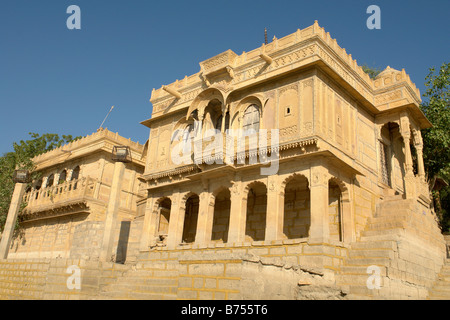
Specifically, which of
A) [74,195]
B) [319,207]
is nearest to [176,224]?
[319,207]

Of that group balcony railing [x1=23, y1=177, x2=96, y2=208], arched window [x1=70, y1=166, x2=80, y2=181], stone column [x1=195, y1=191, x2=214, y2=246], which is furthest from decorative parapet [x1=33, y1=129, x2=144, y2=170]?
stone column [x1=195, y1=191, x2=214, y2=246]

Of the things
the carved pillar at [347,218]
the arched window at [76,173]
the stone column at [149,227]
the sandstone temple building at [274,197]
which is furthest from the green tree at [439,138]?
the arched window at [76,173]

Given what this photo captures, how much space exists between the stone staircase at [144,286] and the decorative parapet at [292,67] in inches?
346

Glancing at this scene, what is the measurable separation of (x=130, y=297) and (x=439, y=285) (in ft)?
33.4

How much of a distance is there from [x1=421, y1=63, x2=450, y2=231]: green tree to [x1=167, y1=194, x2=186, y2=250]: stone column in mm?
14366

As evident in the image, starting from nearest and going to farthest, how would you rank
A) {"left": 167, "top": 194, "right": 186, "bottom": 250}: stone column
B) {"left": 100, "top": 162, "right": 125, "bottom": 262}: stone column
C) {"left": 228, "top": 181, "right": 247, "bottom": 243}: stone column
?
{"left": 100, "top": 162, "right": 125, "bottom": 262}: stone column, {"left": 228, "top": 181, "right": 247, "bottom": 243}: stone column, {"left": 167, "top": 194, "right": 186, "bottom": 250}: stone column

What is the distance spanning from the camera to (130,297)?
1214cm

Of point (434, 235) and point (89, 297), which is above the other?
point (434, 235)

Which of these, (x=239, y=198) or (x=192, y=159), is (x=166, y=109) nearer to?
(x=192, y=159)

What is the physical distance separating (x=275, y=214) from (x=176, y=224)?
18.3 feet

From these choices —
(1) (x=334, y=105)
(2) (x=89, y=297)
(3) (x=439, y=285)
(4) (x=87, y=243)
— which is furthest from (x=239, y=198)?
(4) (x=87, y=243)

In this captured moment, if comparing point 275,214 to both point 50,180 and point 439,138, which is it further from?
point 50,180

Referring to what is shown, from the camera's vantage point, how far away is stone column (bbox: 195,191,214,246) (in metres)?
16.9

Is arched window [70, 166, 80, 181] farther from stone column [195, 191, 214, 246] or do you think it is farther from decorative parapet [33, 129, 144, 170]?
stone column [195, 191, 214, 246]
